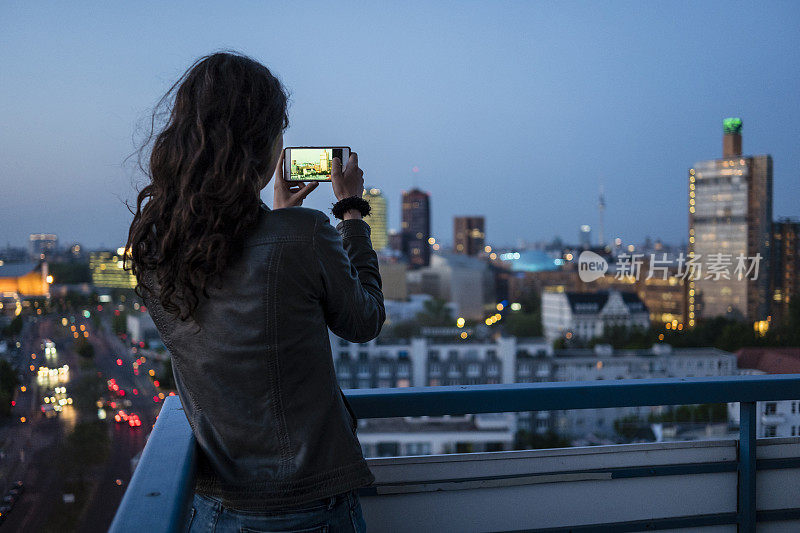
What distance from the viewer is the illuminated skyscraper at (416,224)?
32250 millimetres

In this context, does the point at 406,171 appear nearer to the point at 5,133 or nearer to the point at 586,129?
the point at 586,129

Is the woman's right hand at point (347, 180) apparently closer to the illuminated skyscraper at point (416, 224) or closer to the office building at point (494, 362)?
the office building at point (494, 362)

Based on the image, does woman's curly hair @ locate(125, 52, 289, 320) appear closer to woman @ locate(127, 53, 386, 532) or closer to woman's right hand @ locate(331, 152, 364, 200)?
woman @ locate(127, 53, 386, 532)

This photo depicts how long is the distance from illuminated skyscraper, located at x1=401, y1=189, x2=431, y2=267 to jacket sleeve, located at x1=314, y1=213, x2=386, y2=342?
30.8m

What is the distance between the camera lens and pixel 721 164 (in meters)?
14.2

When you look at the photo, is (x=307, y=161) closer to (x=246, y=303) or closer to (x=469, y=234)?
(x=246, y=303)

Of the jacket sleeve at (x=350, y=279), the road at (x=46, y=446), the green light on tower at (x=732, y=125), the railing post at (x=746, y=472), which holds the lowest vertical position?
the road at (x=46, y=446)

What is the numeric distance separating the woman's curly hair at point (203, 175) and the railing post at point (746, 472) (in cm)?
89

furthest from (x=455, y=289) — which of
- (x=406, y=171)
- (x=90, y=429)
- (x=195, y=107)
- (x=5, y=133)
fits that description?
(x=195, y=107)

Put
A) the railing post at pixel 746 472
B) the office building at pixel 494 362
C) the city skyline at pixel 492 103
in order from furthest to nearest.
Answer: the office building at pixel 494 362
the city skyline at pixel 492 103
the railing post at pixel 746 472

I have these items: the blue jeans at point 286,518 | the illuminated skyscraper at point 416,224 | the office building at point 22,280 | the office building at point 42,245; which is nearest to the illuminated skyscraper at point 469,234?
the illuminated skyscraper at point 416,224

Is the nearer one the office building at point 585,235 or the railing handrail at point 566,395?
the railing handrail at point 566,395

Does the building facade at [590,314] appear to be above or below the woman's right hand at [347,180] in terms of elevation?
below

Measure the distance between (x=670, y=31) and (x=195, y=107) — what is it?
26891 mm
